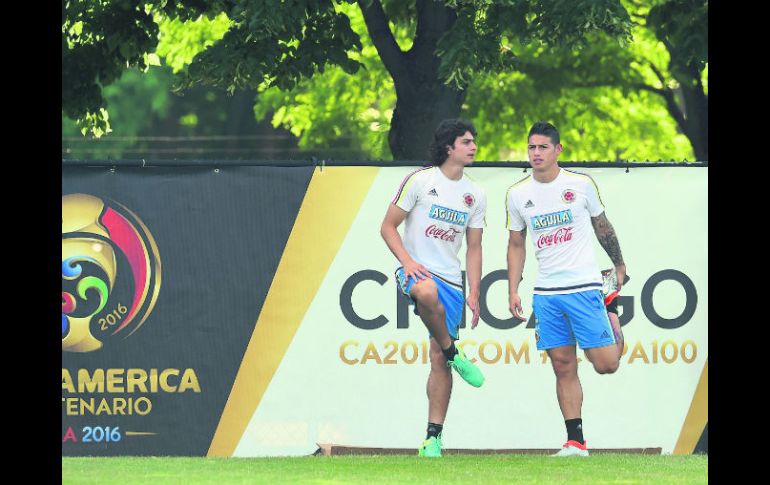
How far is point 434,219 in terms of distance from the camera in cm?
1048

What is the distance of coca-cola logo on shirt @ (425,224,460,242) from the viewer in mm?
10477

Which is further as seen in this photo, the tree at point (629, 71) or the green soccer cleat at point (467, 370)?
the tree at point (629, 71)

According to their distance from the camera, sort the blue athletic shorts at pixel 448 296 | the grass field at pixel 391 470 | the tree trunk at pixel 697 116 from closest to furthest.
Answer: the grass field at pixel 391 470, the blue athletic shorts at pixel 448 296, the tree trunk at pixel 697 116

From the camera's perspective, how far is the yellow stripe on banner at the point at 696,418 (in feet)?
36.4

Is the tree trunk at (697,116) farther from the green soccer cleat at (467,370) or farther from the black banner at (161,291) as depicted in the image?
the black banner at (161,291)

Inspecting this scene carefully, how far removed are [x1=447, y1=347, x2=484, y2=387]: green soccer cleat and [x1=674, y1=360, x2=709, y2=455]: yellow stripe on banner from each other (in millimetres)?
1684

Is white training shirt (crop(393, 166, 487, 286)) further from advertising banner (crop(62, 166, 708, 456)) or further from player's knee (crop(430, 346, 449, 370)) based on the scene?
player's knee (crop(430, 346, 449, 370))

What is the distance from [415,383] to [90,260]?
2.58 m

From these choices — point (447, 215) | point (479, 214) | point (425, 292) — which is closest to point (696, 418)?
point (479, 214)

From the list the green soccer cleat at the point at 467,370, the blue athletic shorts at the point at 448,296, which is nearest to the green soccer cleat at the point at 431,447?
the green soccer cleat at the point at 467,370

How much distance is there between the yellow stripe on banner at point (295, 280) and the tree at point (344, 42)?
353 cm

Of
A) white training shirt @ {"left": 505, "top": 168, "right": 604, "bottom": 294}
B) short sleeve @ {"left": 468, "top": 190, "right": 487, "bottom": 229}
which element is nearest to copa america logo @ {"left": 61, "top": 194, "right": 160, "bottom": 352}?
Result: short sleeve @ {"left": 468, "top": 190, "right": 487, "bottom": 229}
